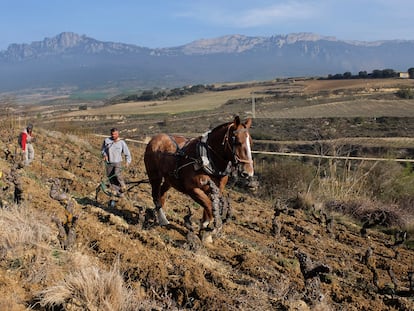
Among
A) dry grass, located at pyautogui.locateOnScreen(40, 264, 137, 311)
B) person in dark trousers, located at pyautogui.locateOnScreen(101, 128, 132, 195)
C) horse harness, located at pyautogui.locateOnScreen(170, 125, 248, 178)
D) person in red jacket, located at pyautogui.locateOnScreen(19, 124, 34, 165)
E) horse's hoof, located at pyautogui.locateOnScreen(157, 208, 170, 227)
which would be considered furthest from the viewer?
person in red jacket, located at pyautogui.locateOnScreen(19, 124, 34, 165)

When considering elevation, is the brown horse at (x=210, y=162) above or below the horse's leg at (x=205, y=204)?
above

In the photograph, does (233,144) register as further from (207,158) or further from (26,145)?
(26,145)

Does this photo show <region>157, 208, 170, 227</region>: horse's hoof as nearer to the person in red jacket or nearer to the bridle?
the bridle

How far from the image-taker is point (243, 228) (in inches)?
371

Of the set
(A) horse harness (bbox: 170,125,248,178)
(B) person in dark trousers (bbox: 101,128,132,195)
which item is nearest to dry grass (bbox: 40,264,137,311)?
(A) horse harness (bbox: 170,125,248,178)

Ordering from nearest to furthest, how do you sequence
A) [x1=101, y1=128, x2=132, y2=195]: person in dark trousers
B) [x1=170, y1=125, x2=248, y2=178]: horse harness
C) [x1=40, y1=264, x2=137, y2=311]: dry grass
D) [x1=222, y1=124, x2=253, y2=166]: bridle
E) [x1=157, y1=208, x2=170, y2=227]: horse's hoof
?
1. [x1=40, y1=264, x2=137, y2=311]: dry grass
2. [x1=222, y1=124, x2=253, y2=166]: bridle
3. [x1=170, y1=125, x2=248, y2=178]: horse harness
4. [x1=157, y1=208, x2=170, y2=227]: horse's hoof
5. [x1=101, y1=128, x2=132, y2=195]: person in dark trousers

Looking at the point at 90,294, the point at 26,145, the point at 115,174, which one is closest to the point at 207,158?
the point at 90,294

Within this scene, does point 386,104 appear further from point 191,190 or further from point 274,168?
point 191,190

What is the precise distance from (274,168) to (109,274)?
622 inches

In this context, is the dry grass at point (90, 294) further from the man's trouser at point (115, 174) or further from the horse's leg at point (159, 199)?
the man's trouser at point (115, 174)

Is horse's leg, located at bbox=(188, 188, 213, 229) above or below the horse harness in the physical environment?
below

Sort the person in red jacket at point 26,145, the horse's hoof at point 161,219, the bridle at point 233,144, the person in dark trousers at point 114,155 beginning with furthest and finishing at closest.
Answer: the person in red jacket at point 26,145 → the person in dark trousers at point 114,155 → the horse's hoof at point 161,219 → the bridle at point 233,144

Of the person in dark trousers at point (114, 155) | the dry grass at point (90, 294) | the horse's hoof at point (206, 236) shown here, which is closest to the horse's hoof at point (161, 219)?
the horse's hoof at point (206, 236)

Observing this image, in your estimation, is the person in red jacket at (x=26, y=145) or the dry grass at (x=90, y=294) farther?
the person in red jacket at (x=26, y=145)
